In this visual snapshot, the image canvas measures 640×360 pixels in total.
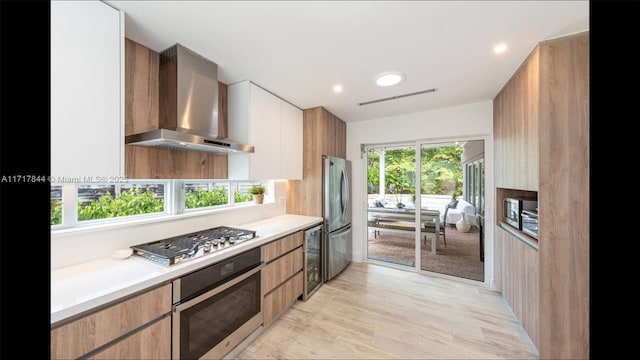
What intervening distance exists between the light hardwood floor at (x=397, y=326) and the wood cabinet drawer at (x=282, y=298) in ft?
0.34

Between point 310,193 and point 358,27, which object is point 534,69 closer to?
point 358,27

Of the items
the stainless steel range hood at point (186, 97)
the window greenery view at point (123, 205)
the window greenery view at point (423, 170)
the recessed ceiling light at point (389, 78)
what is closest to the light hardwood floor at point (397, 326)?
the window greenery view at point (423, 170)

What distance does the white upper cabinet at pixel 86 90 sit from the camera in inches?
49.1

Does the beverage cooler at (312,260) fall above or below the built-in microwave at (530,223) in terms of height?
below

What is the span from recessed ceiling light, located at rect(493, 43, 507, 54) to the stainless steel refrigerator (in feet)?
6.18

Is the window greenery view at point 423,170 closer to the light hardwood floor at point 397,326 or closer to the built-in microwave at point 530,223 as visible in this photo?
the built-in microwave at point 530,223

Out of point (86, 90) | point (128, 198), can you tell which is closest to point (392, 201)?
point (128, 198)

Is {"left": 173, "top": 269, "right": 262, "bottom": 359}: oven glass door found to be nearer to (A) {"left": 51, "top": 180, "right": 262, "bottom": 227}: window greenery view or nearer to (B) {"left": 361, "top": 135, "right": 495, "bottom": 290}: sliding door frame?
(A) {"left": 51, "top": 180, "right": 262, "bottom": 227}: window greenery view

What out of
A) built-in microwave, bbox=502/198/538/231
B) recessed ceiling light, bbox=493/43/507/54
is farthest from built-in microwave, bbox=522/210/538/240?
recessed ceiling light, bbox=493/43/507/54

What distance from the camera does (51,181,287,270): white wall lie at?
1490 millimetres

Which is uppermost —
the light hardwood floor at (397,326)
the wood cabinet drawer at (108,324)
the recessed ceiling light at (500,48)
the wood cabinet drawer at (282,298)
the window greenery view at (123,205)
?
the recessed ceiling light at (500,48)

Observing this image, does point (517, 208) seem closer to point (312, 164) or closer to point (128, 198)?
point (312, 164)
